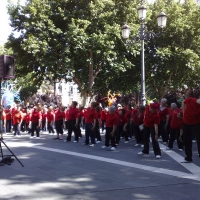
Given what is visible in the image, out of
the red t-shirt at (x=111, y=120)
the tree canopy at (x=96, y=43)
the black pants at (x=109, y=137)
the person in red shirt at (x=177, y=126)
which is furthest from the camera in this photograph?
the tree canopy at (x=96, y=43)

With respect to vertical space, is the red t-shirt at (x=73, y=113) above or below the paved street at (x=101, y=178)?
above

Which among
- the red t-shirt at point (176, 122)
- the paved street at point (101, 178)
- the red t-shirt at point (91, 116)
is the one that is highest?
the red t-shirt at point (91, 116)

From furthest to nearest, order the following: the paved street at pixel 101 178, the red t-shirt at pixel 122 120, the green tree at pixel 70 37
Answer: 1. the green tree at pixel 70 37
2. the red t-shirt at pixel 122 120
3. the paved street at pixel 101 178

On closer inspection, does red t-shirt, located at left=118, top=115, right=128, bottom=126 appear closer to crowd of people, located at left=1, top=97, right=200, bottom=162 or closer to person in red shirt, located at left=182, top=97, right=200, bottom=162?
crowd of people, located at left=1, top=97, right=200, bottom=162

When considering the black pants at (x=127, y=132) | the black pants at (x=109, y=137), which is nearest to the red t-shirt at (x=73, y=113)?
the black pants at (x=127, y=132)

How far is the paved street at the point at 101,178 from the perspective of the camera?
5.90 meters

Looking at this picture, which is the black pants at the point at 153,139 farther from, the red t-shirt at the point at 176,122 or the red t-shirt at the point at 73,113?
the red t-shirt at the point at 73,113

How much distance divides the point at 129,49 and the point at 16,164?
667 inches

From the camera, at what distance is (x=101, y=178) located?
7141mm

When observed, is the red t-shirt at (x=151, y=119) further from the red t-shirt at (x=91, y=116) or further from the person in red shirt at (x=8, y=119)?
the person in red shirt at (x=8, y=119)

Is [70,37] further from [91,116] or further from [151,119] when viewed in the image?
[151,119]

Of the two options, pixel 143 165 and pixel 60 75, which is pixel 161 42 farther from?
pixel 143 165

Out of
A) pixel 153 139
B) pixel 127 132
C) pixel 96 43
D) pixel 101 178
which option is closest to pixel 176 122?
pixel 153 139

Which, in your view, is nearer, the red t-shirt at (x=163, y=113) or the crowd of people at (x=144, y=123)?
the crowd of people at (x=144, y=123)
